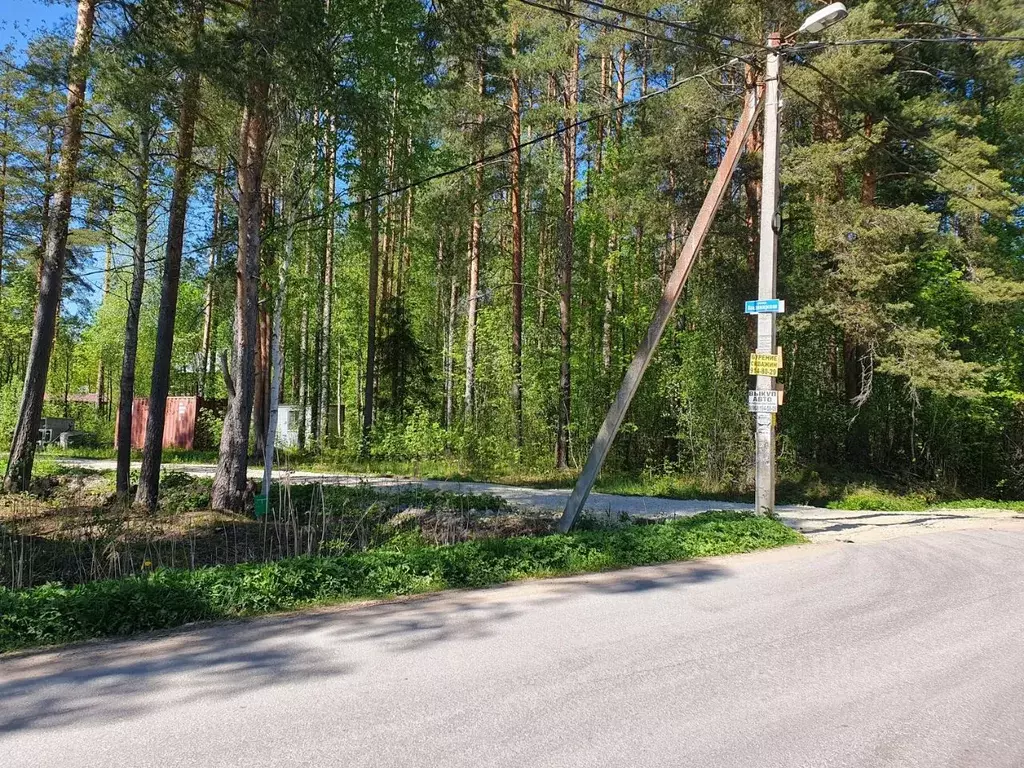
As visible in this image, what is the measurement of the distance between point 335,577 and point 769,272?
8.14m

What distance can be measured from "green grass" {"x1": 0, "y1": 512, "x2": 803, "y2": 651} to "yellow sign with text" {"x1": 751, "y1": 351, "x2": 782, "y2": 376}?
232cm

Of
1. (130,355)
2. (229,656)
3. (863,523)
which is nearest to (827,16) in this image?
(863,523)

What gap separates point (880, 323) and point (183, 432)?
2467cm

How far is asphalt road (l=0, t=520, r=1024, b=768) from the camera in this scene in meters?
3.47

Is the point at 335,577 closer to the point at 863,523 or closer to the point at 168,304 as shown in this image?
the point at 168,304

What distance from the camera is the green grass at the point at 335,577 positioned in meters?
5.45

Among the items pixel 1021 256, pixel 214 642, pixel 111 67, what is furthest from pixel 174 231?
pixel 1021 256

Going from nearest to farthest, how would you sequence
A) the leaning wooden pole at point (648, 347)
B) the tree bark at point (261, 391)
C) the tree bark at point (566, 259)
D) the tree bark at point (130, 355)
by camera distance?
the leaning wooden pole at point (648, 347)
the tree bark at point (130, 355)
the tree bark at point (261, 391)
the tree bark at point (566, 259)

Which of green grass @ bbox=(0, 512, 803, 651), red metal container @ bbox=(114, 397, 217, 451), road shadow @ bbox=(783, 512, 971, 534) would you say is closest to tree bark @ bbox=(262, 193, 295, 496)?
green grass @ bbox=(0, 512, 803, 651)

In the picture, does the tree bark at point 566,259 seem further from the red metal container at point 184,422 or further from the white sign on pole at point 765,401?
the red metal container at point 184,422

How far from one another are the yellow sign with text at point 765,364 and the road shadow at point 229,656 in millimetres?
5263

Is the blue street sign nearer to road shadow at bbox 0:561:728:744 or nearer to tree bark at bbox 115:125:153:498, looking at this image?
road shadow at bbox 0:561:728:744

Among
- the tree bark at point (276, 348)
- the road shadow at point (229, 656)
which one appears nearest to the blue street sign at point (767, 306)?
the road shadow at point (229, 656)

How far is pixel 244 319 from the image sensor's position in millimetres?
11430
